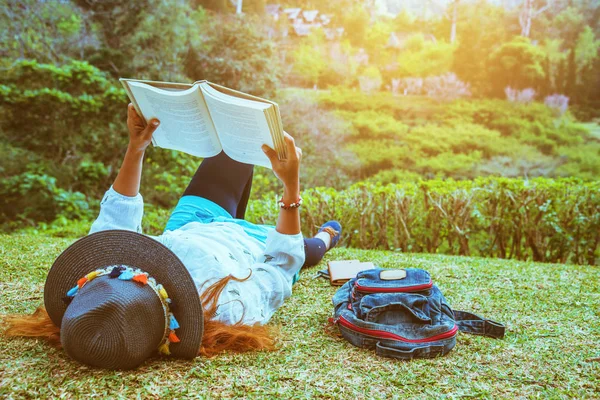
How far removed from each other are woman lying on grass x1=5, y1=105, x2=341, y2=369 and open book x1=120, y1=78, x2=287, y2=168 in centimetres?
7

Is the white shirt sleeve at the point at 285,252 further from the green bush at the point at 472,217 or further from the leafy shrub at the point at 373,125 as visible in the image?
the leafy shrub at the point at 373,125

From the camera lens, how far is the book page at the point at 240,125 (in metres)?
1.72

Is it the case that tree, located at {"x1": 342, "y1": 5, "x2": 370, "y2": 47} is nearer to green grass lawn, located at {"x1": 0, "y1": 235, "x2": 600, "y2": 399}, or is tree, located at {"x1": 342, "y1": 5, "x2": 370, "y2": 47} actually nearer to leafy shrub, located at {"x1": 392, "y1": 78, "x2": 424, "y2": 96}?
leafy shrub, located at {"x1": 392, "y1": 78, "x2": 424, "y2": 96}

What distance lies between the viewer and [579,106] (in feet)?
21.2

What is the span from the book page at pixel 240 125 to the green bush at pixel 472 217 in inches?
91.2

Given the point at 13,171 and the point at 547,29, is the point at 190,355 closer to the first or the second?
the point at 13,171

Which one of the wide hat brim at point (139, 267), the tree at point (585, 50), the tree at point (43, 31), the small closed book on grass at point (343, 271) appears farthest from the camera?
the tree at point (585, 50)

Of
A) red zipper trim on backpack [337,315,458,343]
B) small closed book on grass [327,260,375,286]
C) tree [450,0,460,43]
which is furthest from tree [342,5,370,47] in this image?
red zipper trim on backpack [337,315,458,343]

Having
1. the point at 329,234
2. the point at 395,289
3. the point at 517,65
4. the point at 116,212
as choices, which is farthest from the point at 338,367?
the point at 517,65

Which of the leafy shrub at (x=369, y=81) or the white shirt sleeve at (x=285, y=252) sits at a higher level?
the leafy shrub at (x=369, y=81)

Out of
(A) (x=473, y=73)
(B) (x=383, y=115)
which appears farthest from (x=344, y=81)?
(A) (x=473, y=73)

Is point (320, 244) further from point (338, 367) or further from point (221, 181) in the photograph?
point (338, 367)

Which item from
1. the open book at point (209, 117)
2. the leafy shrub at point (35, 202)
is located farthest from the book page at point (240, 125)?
the leafy shrub at point (35, 202)

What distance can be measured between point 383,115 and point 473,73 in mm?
1298
